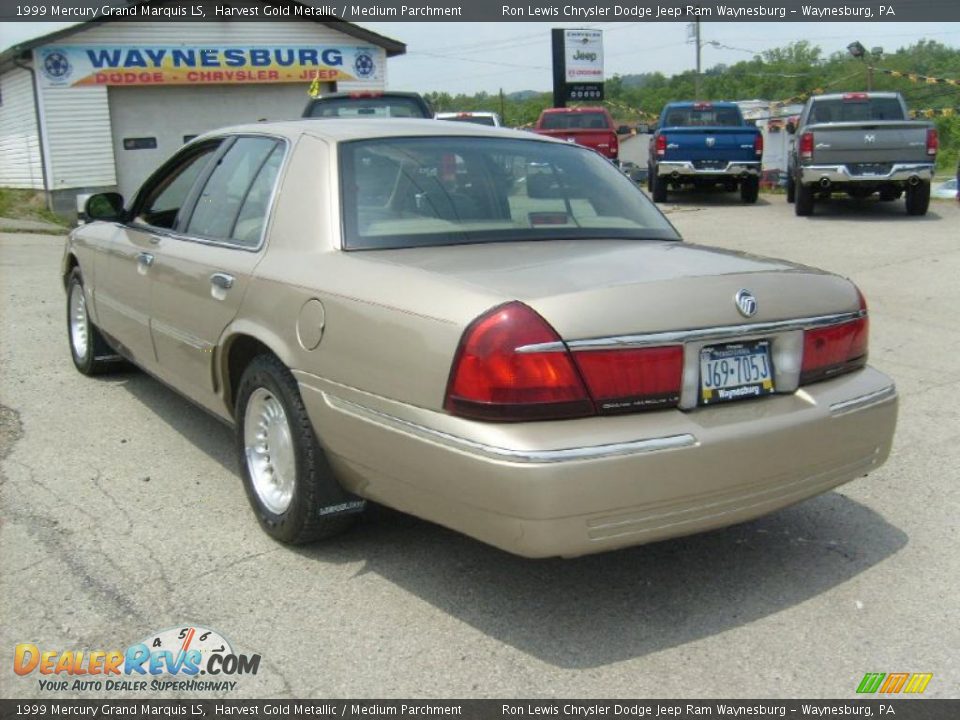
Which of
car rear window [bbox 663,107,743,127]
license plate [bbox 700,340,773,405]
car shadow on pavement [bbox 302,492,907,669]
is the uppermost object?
car rear window [bbox 663,107,743,127]

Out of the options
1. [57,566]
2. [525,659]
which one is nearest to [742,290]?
[525,659]

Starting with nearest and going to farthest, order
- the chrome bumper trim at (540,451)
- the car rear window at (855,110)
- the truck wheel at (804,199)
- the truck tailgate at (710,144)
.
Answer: the chrome bumper trim at (540,451) → the truck wheel at (804,199) → the car rear window at (855,110) → the truck tailgate at (710,144)

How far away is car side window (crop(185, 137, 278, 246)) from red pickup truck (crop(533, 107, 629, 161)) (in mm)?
17482

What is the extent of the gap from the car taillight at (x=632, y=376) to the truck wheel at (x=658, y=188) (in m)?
15.3

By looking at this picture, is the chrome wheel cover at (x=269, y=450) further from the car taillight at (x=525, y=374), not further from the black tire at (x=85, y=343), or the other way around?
the black tire at (x=85, y=343)

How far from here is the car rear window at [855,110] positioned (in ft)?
50.8

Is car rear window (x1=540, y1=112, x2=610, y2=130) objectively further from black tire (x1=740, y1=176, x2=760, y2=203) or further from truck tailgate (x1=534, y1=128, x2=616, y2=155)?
black tire (x1=740, y1=176, x2=760, y2=203)

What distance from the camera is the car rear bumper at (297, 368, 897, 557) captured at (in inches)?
113

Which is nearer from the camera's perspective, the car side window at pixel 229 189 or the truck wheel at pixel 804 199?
the car side window at pixel 229 189

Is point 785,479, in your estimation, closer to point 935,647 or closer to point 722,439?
point 722,439

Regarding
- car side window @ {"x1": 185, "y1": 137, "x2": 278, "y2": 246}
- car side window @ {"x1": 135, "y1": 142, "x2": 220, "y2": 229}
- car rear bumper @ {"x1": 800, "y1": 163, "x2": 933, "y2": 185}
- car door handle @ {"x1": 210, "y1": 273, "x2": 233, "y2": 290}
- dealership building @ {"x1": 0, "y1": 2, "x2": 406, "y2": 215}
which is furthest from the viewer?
dealership building @ {"x1": 0, "y1": 2, "x2": 406, "y2": 215}

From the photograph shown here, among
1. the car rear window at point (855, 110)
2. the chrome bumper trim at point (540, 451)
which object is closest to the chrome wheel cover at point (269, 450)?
the chrome bumper trim at point (540, 451)

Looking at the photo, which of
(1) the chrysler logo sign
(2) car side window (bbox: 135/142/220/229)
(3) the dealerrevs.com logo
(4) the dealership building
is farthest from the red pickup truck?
(3) the dealerrevs.com logo

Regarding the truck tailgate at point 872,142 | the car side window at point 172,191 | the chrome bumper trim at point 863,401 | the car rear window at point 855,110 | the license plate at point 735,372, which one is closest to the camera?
the license plate at point 735,372
